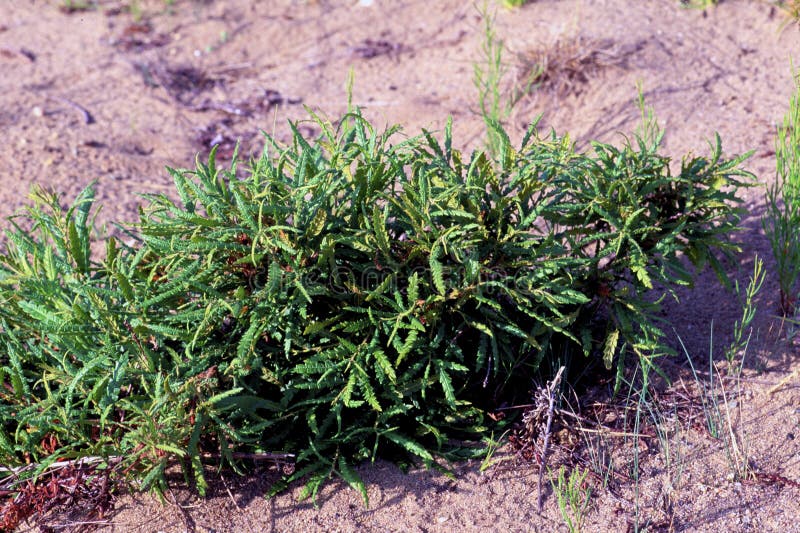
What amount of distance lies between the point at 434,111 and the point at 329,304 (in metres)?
2.25

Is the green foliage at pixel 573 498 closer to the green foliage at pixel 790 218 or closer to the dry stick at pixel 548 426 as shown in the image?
the dry stick at pixel 548 426

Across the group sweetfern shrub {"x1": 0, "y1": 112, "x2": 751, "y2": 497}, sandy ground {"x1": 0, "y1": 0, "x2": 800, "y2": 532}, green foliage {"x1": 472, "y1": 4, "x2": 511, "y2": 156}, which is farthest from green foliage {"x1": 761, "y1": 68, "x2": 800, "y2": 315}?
green foliage {"x1": 472, "y1": 4, "x2": 511, "y2": 156}

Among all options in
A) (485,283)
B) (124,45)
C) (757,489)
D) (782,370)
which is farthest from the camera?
(124,45)

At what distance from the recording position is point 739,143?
3461mm

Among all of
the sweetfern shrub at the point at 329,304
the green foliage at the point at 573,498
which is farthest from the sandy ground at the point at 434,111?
the sweetfern shrub at the point at 329,304

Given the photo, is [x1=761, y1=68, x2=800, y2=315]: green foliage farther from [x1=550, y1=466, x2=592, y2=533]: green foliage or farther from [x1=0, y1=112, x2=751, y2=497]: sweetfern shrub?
[x1=550, y1=466, x2=592, y2=533]: green foliage

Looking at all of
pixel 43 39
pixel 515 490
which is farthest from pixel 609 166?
pixel 43 39

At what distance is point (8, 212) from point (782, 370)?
3.34 meters

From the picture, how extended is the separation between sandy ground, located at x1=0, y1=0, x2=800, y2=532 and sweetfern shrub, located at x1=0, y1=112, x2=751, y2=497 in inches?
7.4

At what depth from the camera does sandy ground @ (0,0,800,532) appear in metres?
2.18

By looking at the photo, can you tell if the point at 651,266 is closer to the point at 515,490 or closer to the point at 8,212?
the point at 515,490

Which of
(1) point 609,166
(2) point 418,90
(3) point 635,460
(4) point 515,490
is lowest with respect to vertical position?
(4) point 515,490

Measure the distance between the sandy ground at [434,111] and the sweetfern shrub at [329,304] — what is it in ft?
A: 0.61

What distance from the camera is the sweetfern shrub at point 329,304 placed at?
6.70ft
